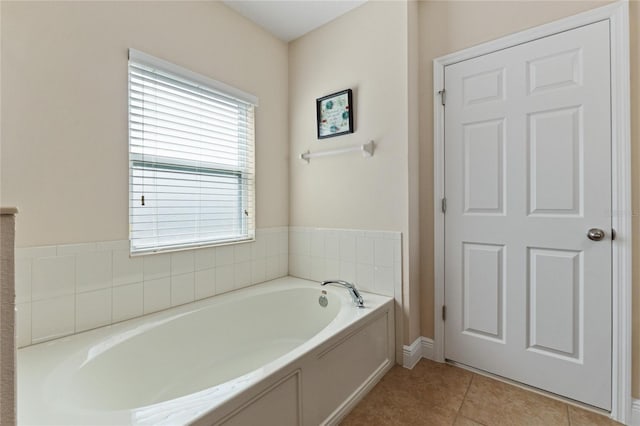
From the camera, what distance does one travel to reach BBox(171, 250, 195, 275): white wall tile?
179cm

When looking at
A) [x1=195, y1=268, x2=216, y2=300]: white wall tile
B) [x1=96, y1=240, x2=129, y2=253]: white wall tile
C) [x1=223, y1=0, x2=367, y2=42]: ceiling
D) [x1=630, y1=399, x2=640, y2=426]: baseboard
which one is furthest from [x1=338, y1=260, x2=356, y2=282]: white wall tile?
[x1=223, y1=0, x2=367, y2=42]: ceiling

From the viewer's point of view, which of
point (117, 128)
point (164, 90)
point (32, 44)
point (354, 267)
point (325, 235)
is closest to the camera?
point (32, 44)

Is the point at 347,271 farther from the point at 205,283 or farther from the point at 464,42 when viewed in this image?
the point at 464,42

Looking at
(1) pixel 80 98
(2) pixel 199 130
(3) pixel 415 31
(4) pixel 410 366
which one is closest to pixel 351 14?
(3) pixel 415 31

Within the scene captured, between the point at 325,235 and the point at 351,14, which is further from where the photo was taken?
the point at 325,235

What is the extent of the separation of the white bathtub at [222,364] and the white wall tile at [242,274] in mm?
86

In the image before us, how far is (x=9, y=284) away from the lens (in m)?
0.48

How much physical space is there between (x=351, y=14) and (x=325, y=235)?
5.59 feet

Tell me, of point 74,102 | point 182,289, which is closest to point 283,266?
point 182,289

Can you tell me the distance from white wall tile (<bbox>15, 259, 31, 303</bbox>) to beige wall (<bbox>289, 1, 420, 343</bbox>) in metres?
1.68

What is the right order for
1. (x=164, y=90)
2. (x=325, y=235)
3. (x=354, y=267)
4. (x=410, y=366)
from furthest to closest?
(x=325, y=235)
(x=354, y=267)
(x=410, y=366)
(x=164, y=90)

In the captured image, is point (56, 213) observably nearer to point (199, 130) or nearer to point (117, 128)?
point (117, 128)

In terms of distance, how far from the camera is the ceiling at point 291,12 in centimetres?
208

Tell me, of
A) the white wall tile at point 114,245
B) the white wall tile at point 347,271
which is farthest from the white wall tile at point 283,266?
the white wall tile at point 114,245
